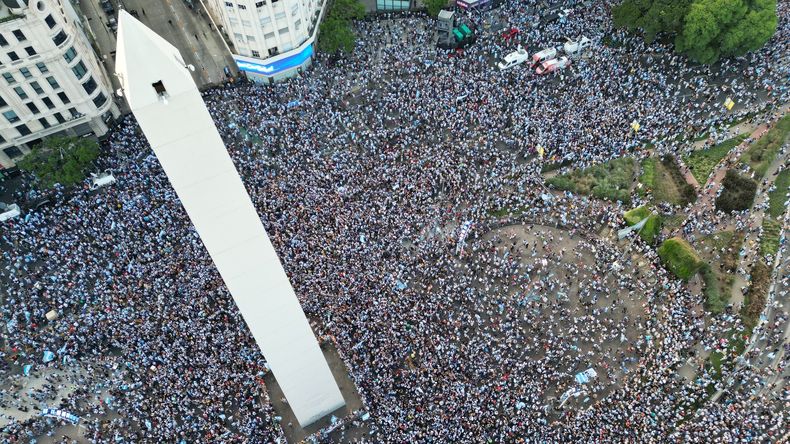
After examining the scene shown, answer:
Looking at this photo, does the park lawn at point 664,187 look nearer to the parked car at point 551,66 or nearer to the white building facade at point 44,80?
the parked car at point 551,66

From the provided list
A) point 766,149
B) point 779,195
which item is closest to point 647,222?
point 779,195

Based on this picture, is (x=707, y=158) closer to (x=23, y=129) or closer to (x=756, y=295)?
(x=756, y=295)

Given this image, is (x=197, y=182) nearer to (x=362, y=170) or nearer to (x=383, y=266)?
(x=383, y=266)

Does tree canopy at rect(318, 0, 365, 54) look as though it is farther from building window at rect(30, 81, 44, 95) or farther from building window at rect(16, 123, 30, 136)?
building window at rect(16, 123, 30, 136)

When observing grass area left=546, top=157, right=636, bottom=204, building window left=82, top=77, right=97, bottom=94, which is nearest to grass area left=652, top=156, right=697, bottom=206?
grass area left=546, top=157, right=636, bottom=204

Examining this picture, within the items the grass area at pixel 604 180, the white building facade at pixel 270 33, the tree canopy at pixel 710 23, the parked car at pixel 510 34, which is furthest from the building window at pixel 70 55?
the tree canopy at pixel 710 23

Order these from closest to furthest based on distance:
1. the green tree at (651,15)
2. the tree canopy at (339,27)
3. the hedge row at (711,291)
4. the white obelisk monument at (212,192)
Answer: the white obelisk monument at (212,192)
the hedge row at (711,291)
the green tree at (651,15)
the tree canopy at (339,27)
